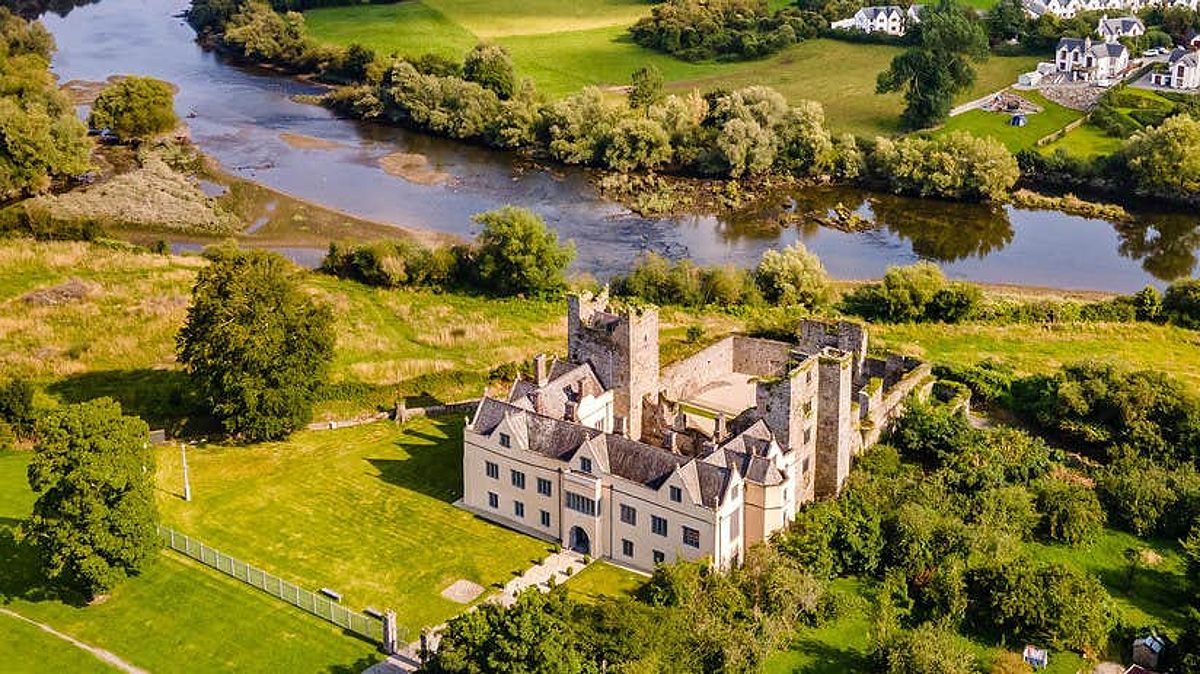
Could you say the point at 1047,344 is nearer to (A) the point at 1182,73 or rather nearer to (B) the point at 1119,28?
(A) the point at 1182,73

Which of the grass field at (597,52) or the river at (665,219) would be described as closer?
the river at (665,219)

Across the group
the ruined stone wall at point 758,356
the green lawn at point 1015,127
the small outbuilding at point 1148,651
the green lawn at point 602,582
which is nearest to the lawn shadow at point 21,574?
the green lawn at point 602,582

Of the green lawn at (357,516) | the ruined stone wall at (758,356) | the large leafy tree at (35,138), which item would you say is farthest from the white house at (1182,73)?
the large leafy tree at (35,138)

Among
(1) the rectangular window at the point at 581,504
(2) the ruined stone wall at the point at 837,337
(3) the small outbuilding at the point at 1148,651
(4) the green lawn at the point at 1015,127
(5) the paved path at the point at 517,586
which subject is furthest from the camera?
(4) the green lawn at the point at 1015,127

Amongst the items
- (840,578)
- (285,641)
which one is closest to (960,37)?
(840,578)

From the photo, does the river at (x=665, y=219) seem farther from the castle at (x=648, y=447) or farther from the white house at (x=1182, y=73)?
the castle at (x=648, y=447)

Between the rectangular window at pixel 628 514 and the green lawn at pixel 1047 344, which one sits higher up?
the rectangular window at pixel 628 514

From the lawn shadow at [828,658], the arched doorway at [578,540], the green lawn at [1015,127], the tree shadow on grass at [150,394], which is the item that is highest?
the green lawn at [1015,127]

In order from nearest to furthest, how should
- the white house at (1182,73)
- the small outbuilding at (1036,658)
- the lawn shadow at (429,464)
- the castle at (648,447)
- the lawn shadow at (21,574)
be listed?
the small outbuilding at (1036,658), the lawn shadow at (21,574), the castle at (648,447), the lawn shadow at (429,464), the white house at (1182,73)

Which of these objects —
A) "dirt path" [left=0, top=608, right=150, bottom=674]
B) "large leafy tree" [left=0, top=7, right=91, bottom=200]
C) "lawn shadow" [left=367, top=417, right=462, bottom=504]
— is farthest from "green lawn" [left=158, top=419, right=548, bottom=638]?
"large leafy tree" [left=0, top=7, right=91, bottom=200]
